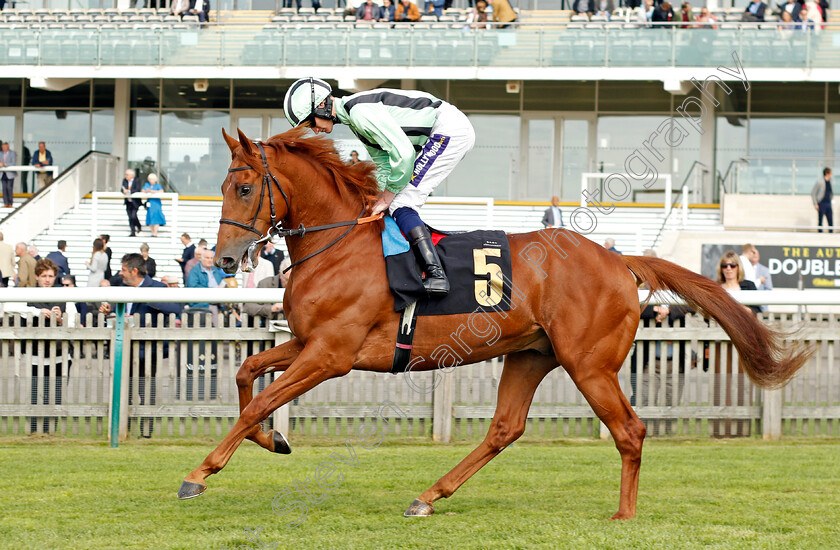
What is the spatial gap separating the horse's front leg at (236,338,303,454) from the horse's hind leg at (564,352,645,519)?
1483 mm

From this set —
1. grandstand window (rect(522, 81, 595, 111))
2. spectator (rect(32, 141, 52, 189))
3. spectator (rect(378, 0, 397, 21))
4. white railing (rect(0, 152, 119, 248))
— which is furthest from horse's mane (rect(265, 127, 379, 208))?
grandstand window (rect(522, 81, 595, 111))

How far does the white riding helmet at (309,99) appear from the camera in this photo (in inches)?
198

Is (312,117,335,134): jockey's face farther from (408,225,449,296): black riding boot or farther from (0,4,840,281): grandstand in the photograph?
(0,4,840,281): grandstand

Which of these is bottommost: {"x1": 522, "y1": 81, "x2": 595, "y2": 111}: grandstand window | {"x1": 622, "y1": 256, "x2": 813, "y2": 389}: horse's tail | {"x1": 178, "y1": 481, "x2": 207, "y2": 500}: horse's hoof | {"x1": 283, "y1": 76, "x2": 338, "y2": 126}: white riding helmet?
{"x1": 178, "y1": 481, "x2": 207, "y2": 500}: horse's hoof

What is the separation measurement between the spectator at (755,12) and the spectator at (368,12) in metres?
7.73

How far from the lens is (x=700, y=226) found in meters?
17.4

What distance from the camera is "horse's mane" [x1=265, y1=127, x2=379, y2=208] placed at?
16.8 ft

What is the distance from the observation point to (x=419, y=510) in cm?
493

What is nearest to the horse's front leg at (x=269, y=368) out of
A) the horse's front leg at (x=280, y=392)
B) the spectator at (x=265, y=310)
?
the horse's front leg at (x=280, y=392)

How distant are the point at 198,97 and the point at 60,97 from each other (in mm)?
3521

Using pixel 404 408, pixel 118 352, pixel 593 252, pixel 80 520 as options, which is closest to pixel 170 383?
pixel 118 352

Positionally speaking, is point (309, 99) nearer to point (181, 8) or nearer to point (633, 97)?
point (181, 8)

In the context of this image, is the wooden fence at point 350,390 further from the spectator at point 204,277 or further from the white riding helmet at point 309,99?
the white riding helmet at point 309,99

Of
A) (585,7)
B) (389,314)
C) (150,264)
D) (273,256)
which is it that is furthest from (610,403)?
(585,7)
